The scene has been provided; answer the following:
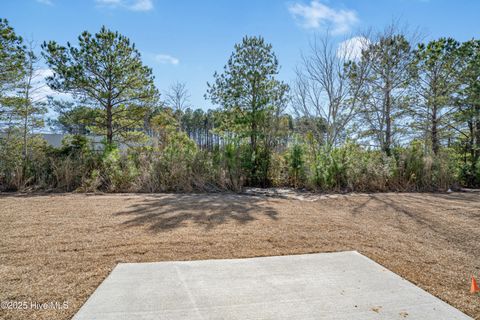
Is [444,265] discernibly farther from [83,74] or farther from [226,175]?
[83,74]

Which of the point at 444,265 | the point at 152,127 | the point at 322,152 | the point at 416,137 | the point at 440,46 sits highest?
the point at 440,46

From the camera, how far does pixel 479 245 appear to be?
3.01m

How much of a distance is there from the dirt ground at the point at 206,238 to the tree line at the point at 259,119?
1.84 meters

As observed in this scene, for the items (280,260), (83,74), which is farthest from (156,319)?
(83,74)

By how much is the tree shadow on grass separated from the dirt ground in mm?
16

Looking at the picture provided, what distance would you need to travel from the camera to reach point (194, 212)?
4285 millimetres

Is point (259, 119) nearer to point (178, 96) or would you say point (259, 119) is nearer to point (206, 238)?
point (206, 238)

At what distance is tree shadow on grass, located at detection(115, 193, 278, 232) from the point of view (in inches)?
144

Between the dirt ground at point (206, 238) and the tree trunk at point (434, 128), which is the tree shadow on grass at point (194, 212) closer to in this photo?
the dirt ground at point (206, 238)

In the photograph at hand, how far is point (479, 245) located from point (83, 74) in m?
10.1

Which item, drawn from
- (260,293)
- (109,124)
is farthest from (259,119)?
(260,293)

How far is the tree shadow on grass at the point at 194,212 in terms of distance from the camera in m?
3.67

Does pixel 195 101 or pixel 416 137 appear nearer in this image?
pixel 416 137

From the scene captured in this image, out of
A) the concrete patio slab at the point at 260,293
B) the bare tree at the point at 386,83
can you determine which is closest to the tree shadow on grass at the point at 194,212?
the concrete patio slab at the point at 260,293
